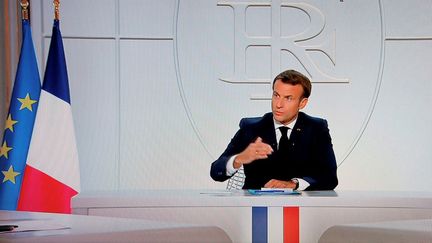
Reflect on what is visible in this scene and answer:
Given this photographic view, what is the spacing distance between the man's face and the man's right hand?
23 centimetres

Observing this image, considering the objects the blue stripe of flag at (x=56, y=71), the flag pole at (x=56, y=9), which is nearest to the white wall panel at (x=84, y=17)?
the flag pole at (x=56, y=9)

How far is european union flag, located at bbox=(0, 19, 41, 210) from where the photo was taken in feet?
15.1

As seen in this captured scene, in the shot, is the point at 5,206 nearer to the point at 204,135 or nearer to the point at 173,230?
the point at 204,135

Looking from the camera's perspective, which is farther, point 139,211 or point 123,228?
point 139,211

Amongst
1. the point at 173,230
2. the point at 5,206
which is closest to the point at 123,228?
the point at 173,230

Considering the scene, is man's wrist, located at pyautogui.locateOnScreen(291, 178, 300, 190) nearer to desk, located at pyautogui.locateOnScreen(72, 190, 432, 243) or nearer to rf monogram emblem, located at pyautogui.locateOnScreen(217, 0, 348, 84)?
rf monogram emblem, located at pyautogui.locateOnScreen(217, 0, 348, 84)

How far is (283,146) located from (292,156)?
0.10 metres

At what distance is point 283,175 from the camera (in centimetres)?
511

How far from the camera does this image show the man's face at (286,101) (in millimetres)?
5160

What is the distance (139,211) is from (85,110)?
200cm

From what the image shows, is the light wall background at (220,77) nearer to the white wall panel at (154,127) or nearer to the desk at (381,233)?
the white wall panel at (154,127)

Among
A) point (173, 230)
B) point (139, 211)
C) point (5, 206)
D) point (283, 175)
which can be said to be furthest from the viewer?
point (283, 175)

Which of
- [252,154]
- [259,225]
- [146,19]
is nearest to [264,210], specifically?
[259,225]

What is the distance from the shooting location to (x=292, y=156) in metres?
5.10
